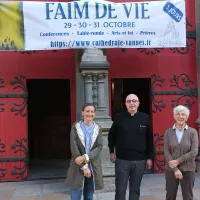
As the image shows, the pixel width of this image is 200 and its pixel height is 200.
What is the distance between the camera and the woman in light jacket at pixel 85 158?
4082 millimetres

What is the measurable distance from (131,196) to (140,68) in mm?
3468

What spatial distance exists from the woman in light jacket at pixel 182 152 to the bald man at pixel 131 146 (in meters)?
0.32

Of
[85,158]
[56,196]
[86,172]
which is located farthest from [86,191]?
[56,196]

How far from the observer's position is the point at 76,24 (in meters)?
5.91

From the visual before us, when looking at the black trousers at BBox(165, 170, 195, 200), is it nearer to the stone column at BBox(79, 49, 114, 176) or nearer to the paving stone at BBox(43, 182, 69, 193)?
the stone column at BBox(79, 49, 114, 176)

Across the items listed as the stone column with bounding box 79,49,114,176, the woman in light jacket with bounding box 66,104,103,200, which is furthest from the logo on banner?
the woman in light jacket with bounding box 66,104,103,200

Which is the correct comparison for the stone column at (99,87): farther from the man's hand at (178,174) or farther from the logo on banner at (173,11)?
the man's hand at (178,174)

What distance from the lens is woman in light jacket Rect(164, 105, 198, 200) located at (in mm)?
4070

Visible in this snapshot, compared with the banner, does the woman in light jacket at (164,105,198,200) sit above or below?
below

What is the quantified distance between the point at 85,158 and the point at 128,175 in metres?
0.68

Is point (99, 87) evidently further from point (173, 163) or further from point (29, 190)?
point (173, 163)

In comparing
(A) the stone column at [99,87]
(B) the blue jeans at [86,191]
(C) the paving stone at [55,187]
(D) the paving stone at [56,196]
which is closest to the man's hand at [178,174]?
(B) the blue jeans at [86,191]

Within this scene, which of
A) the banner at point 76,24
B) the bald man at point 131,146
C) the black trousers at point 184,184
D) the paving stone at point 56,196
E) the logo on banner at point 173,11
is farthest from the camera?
the logo on banner at point 173,11

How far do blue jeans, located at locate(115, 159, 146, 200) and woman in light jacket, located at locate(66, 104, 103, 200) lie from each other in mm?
302
